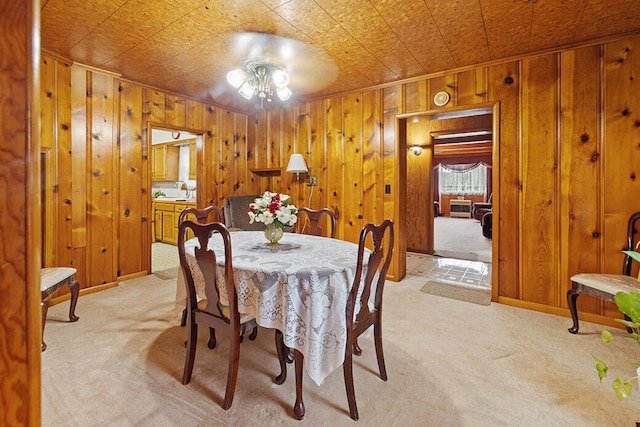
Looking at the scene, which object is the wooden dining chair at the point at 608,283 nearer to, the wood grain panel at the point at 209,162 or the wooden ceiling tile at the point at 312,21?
the wooden ceiling tile at the point at 312,21

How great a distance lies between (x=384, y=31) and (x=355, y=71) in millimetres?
810

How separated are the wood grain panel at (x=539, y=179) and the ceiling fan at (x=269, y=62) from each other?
1.83 meters

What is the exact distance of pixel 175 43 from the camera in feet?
8.14

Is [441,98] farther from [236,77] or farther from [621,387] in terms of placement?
[621,387]

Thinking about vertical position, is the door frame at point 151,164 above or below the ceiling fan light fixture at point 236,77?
below

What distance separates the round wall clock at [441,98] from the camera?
3100 millimetres

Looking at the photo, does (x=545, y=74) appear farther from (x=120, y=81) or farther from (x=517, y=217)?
(x=120, y=81)

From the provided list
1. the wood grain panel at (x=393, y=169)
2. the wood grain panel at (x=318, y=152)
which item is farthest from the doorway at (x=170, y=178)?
the wood grain panel at (x=393, y=169)

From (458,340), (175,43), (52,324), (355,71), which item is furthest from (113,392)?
(355,71)

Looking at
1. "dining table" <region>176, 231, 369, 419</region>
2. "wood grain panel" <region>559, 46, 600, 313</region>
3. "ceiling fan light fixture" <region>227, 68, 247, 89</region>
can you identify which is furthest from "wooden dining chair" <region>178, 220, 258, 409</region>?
"wood grain panel" <region>559, 46, 600, 313</region>

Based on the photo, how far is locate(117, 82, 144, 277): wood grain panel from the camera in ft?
10.9

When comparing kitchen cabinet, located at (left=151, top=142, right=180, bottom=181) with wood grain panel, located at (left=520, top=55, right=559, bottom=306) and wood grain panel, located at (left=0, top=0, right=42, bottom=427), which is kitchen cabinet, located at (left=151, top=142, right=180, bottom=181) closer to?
wood grain panel, located at (left=520, top=55, right=559, bottom=306)

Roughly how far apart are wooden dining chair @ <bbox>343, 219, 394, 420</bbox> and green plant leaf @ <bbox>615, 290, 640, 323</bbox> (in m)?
0.82

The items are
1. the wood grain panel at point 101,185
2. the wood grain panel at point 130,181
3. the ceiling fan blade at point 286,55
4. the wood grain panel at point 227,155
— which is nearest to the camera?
the ceiling fan blade at point 286,55
